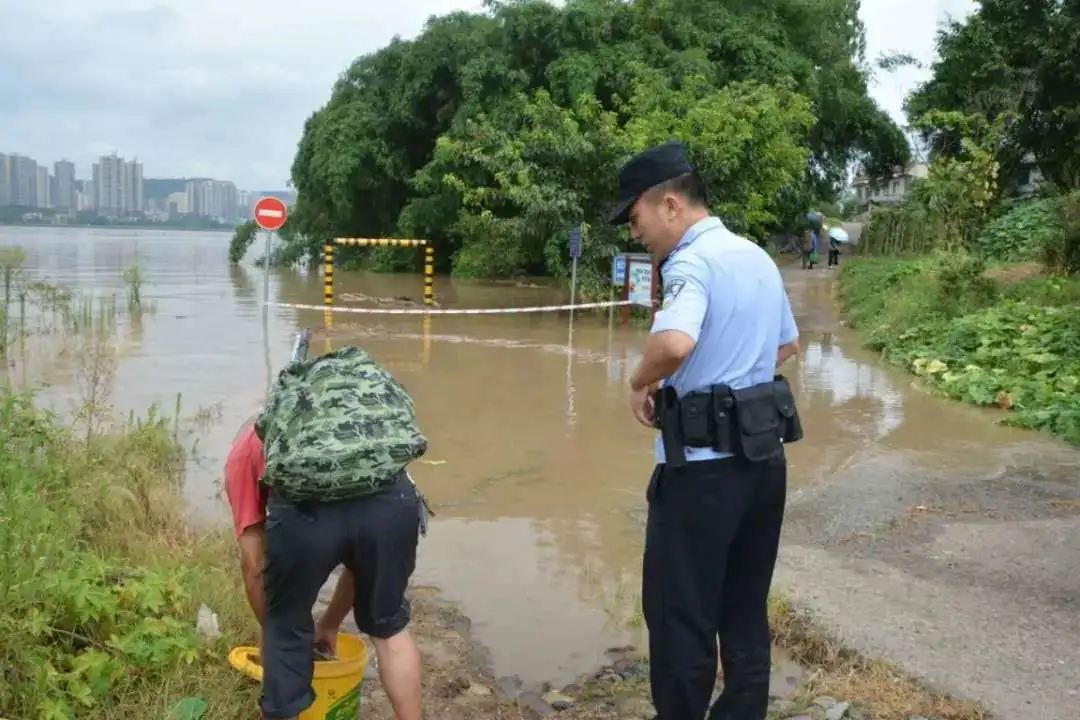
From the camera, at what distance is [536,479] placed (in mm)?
6527

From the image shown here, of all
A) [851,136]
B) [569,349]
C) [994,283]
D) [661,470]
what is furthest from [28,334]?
[851,136]

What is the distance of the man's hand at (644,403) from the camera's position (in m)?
2.88

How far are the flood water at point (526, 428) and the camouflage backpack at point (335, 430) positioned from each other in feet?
5.02

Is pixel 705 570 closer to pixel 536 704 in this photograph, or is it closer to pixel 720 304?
pixel 720 304

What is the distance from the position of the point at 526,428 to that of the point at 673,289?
211 inches

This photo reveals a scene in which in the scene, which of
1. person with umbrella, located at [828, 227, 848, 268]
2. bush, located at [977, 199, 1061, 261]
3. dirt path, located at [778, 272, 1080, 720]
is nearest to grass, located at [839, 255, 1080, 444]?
dirt path, located at [778, 272, 1080, 720]

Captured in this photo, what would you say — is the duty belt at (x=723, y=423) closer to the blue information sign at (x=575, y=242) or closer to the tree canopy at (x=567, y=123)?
the blue information sign at (x=575, y=242)

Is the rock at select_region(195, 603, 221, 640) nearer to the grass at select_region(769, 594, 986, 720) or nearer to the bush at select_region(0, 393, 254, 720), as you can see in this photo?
the bush at select_region(0, 393, 254, 720)

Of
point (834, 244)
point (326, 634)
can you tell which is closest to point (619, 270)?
point (326, 634)

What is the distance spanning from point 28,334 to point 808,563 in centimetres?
1043

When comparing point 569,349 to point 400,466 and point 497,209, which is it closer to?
point 497,209

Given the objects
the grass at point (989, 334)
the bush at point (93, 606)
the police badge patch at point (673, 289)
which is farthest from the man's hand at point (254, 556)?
the grass at point (989, 334)

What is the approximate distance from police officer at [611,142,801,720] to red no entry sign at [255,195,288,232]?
12003 mm

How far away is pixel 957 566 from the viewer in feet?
15.6
